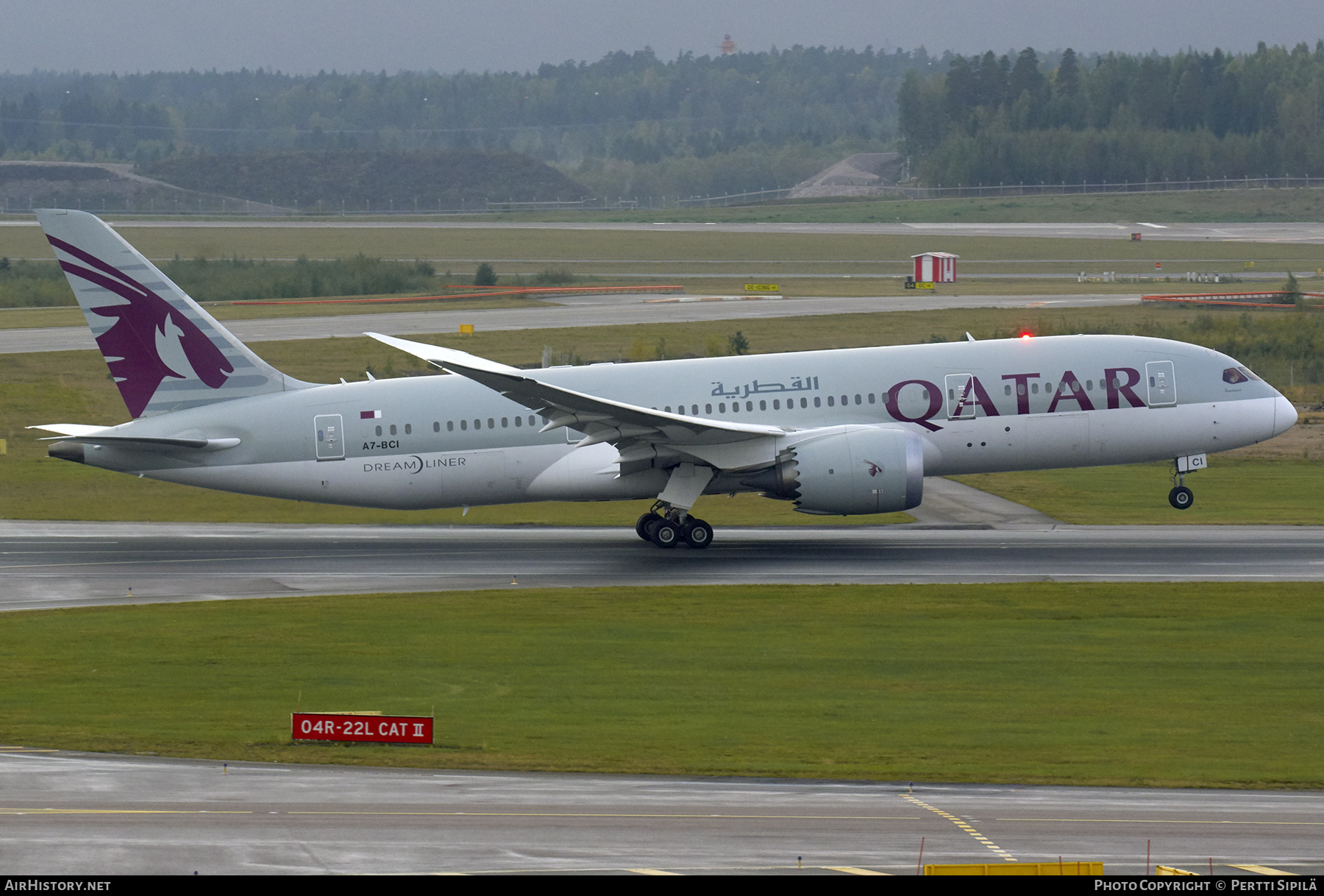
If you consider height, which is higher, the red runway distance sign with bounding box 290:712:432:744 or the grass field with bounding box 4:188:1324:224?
the grass field with bounding box 4:188:1324:224

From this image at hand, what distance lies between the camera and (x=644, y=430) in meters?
38.3

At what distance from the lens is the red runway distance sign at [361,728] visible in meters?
23.3

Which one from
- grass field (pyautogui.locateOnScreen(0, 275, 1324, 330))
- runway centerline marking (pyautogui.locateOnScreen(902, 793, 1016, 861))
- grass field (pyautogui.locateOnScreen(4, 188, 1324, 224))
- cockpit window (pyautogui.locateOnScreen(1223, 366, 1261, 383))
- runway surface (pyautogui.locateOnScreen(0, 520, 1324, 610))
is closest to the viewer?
runway centerline marking (pyautogui.locateOnScreen(902, 793, 1016, 861))

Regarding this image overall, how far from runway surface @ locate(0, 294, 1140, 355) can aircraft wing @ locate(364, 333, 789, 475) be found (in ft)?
129

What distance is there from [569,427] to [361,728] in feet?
53.7

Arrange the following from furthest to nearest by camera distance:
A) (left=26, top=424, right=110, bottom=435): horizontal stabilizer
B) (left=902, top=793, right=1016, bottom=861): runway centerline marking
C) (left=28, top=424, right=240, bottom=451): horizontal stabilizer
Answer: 1. (left=26, top=424, right=110, bottom=435): horizontal stabilizer
2. (left=28, top=424, right=240, bottom=451): horizontal stabilizer
3. (left=902, top=793, right=1016, bottom=861): runway centerline marking

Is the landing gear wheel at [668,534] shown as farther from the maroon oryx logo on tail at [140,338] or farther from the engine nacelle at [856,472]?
the maroon oryx logo on tail at [140,338]

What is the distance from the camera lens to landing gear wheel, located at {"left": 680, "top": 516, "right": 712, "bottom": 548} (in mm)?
40000

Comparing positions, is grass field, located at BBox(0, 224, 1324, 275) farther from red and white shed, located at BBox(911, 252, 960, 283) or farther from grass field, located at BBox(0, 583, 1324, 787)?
grass field, located at BBox(0, 583, 1324, 787)

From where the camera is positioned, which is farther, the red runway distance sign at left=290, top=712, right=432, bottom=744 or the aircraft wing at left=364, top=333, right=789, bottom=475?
the aircraft wing at left=364, top=333, right=789, bottom=475

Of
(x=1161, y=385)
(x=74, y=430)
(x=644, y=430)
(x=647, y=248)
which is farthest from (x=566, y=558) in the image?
(x=647, y=248)

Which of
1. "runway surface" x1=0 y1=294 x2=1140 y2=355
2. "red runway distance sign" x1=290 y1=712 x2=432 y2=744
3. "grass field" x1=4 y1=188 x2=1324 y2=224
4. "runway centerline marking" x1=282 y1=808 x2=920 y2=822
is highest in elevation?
"grass field" x1=4 y1=188 x2=1324 y2=224

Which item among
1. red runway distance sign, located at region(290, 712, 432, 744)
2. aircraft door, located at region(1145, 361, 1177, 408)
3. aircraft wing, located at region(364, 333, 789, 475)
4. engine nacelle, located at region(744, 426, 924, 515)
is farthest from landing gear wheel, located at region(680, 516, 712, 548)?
red runway distance sign, located at region(290, 712, 432, 744)

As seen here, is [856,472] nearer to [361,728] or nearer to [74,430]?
[361,728]
